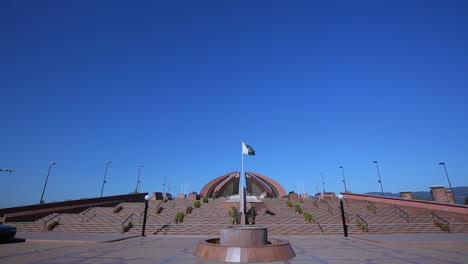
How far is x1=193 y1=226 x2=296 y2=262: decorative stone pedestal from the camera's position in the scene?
588 cm

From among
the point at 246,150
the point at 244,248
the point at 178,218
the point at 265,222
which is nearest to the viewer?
the point at 244,248

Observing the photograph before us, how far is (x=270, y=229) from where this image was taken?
13812mm

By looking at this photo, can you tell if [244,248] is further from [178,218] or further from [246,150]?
[178,218]

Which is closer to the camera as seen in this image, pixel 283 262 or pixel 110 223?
pixel 283 262

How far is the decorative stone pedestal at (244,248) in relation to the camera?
588cm

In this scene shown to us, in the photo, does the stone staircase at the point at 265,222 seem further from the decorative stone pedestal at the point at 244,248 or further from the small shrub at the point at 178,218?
the decorative stone pedestal at the point at 244,248

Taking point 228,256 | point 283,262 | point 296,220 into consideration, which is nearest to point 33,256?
point 228,256

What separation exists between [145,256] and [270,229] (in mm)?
8811

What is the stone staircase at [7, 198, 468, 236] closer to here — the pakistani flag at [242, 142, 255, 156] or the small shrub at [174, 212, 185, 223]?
the small shrub at [174, 212, 185, 223]

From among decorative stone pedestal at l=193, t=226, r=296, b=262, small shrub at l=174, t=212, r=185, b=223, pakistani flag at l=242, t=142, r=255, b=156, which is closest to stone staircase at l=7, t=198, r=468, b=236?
small shrub at l=174, t=212, r=185, b=223

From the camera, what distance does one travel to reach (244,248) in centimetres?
597

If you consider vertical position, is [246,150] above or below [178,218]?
above

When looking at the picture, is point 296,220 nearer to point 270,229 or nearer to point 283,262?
point 270,229

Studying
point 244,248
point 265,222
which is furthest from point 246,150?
point 244,248
